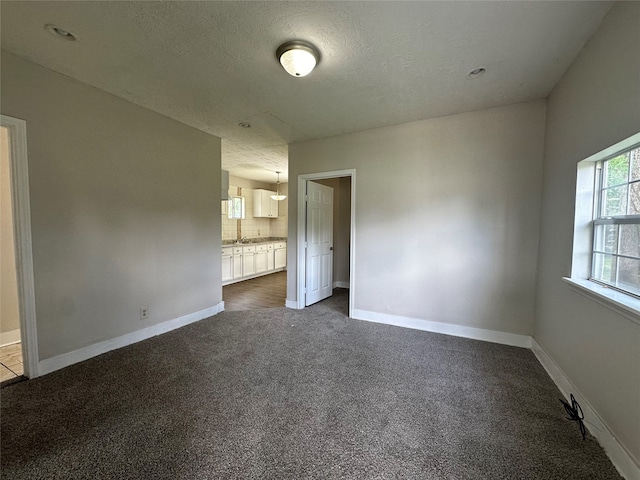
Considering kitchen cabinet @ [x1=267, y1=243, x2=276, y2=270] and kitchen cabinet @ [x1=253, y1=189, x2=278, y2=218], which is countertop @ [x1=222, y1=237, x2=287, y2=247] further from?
kitchen cabinet @ [x1=253, y1=189, x2=278, y2=218]

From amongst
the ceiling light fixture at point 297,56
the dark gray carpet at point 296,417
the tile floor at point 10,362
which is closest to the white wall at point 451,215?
the dark gray carpet at point 296,417

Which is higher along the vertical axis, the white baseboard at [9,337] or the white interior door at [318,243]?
the white interior door at [318,243]

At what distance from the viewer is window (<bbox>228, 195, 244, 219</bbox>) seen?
710cm

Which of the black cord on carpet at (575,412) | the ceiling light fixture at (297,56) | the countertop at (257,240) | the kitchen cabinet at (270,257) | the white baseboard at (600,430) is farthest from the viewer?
Answer: the kitchen cabinet at (270,257)

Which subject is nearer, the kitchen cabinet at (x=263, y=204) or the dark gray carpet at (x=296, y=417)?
the dark gray carpet at (x=296, y=417)

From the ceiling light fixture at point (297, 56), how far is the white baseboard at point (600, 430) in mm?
3095

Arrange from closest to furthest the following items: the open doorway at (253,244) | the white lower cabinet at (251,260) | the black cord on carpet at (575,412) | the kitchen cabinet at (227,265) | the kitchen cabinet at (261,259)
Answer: the black cord on carpet at (575,412)
the open doorway at (253,244)
the kitchen cabinet at (227,265)
the white lower cabinet at (251,260)
the kitchen cabinet at (261,259)

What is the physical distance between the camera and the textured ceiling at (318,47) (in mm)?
1620

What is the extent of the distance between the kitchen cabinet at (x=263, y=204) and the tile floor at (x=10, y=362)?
535 cm

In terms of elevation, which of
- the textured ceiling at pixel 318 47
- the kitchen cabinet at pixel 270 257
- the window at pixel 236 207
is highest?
the textured ceiling at pixel 318 47

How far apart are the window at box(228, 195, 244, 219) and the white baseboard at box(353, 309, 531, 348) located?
4825mm

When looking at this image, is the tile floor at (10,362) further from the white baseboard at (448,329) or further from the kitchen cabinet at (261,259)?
the kitchen cabinet at (261,259)

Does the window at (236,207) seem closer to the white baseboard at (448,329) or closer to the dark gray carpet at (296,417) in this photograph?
the dark gray carpet at (296,417)

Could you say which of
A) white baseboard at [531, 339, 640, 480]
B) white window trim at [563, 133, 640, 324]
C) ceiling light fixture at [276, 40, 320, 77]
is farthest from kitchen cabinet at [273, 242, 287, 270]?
white window trim at [563, 133, 640, 324]
